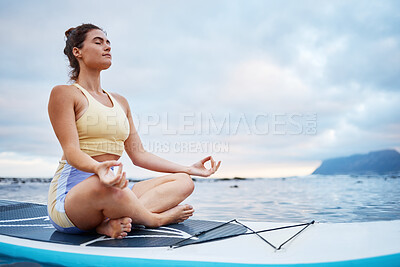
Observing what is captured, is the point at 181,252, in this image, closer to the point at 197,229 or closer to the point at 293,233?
the point at 197,229

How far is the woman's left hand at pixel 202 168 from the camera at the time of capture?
2842 millimetres

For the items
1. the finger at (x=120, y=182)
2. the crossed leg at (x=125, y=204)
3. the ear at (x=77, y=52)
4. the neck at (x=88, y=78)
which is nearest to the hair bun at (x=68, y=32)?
the ear at (x=77, y=52)

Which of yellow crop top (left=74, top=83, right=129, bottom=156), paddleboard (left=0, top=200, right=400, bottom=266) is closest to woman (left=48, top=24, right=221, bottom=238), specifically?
yellow crop top (left=74, top=83, right=129, bottom=156)

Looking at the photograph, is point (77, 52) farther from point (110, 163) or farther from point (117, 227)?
point (117, 227)

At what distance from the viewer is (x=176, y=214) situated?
2.75m

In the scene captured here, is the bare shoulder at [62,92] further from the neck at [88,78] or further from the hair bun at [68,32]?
the hair bun at [68,32]

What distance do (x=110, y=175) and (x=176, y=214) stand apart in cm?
93

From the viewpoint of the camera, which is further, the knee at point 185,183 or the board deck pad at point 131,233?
the knee at point 185,183

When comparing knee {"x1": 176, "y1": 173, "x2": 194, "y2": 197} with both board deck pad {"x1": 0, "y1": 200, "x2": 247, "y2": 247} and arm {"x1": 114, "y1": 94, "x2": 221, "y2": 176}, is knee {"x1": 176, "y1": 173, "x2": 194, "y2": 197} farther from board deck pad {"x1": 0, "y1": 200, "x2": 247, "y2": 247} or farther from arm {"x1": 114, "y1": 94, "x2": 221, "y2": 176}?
board deck pad {"x1": 0, "y1": 200, "x2": 247, "y2": 247}

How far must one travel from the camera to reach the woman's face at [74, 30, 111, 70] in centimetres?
247

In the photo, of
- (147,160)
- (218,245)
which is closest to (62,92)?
(147,160)

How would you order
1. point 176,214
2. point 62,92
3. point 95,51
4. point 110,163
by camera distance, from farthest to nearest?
point 176,214 → point 95,51 → point 62,92 → point 110,163

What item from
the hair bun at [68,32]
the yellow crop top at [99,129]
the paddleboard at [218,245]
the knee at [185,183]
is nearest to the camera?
the paddleboard at [218,245]

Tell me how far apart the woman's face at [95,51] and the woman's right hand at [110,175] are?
869mm
